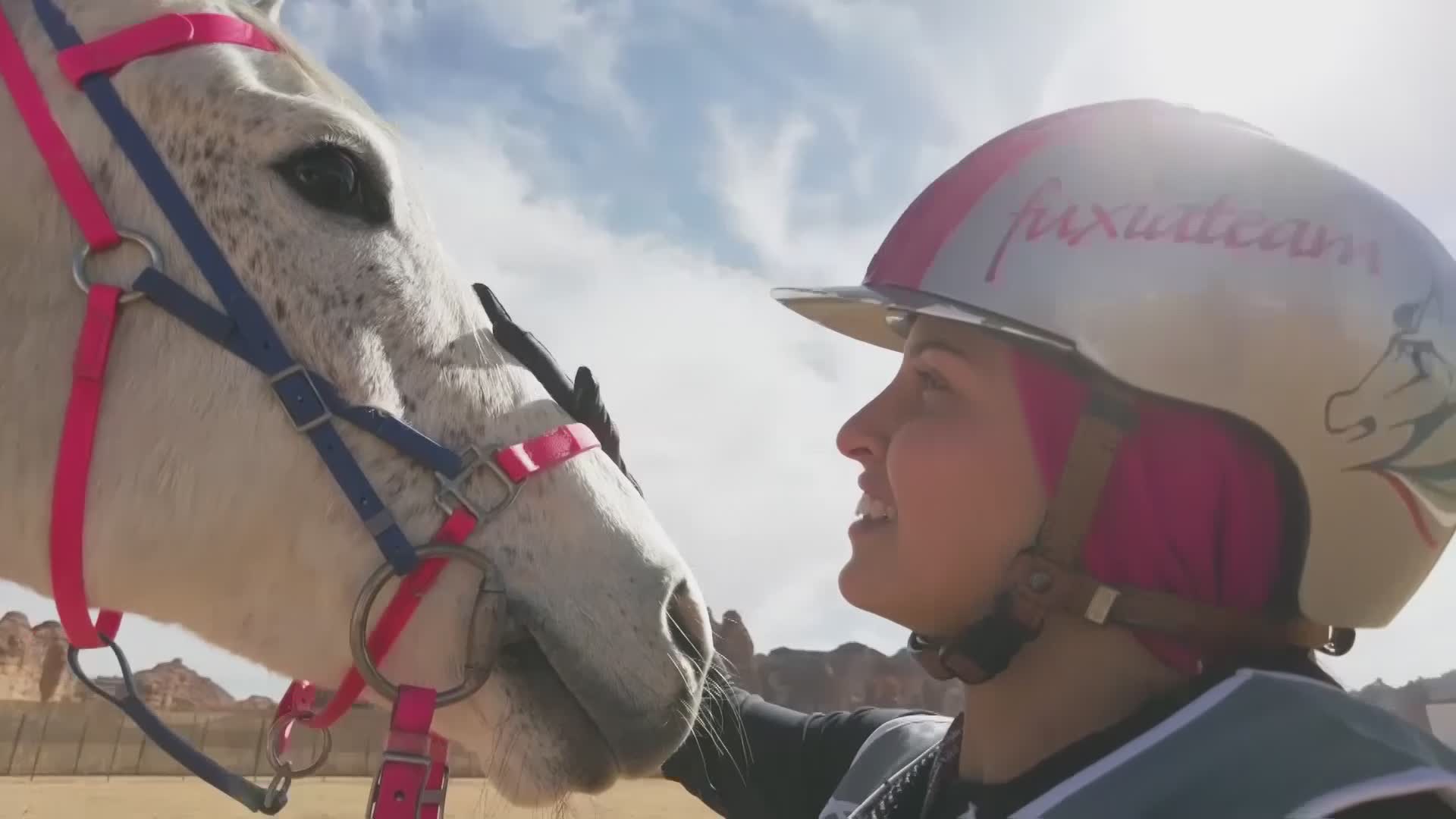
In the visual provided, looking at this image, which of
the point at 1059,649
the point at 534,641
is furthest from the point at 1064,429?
the point at 534,641

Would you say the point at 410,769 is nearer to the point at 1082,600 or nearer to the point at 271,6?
the point at 1082,600

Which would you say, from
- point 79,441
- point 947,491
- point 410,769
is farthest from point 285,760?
point 947,491

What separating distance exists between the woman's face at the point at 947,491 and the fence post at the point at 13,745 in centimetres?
2535

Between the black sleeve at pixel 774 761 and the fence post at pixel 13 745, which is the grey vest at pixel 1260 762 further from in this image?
the fence post at pixel 13 745

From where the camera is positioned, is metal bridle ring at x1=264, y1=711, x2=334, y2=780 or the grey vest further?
metal bridle ring at x1=264, y1=711, x2=334, y2=780

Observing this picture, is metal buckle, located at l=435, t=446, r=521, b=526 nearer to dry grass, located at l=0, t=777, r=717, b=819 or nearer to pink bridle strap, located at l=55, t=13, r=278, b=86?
pink bridle strap, located at l=55, t=13, r=278, b=86

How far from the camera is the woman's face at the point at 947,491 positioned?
1.54 meters

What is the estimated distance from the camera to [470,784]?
21.4m

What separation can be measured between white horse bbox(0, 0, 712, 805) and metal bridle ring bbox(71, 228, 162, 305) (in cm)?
2

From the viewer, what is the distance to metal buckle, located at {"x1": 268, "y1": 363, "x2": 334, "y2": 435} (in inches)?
72.4

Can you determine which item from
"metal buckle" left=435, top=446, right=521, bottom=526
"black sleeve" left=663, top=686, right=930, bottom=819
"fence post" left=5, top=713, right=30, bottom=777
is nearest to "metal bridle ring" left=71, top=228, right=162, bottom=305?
"metal buckle" left=435, top=446, right=521, bottom=526

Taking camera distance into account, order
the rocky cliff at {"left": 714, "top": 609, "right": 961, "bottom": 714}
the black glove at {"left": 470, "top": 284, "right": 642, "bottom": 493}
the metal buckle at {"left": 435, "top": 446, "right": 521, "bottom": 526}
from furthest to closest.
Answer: the rocky cliff at {"left": 714, "top": 609, "right": 961, "bottom": 714} → the black glove at {"left": 470, "top": 284, "right": 642, "bottom": 493} → the metal buckle at {"left": 435, "top": 446, "right": 521, "bottom": 526}

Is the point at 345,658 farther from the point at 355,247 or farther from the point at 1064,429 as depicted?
the point at 1064,429

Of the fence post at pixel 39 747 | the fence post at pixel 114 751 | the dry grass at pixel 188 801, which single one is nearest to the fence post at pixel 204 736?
the dry grass at pixel 188 801
